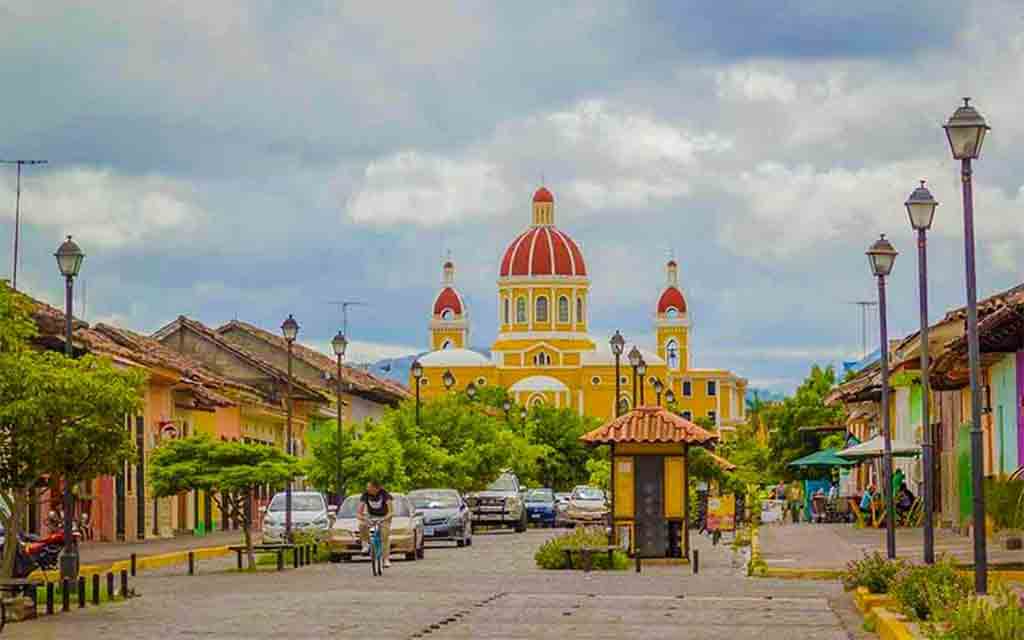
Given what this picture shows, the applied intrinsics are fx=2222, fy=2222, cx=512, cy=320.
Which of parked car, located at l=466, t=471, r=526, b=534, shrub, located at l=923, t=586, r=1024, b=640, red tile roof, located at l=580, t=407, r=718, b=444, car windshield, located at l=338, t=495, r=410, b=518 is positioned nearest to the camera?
shrub, located at l=923, t=586, r=1024, b=640

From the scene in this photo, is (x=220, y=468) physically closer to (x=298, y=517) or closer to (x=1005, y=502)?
(x=298, y=517)

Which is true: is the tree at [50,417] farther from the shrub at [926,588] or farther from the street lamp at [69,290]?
the shrub at [926,588]

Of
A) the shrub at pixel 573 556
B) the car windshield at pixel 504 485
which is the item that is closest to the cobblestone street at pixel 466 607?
the shrub at pixel 573 556

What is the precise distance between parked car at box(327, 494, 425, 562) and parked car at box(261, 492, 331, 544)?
8.55 ft

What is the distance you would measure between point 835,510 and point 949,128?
47967 mm

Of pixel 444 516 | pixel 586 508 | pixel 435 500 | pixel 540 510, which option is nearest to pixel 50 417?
pixel 444 516

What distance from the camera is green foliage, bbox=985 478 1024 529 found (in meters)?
36.7

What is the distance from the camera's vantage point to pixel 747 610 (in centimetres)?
2470

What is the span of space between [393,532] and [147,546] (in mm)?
12018

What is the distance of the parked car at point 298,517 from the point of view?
46.8 m

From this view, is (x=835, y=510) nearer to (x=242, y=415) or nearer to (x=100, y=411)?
(x=242, y=415)

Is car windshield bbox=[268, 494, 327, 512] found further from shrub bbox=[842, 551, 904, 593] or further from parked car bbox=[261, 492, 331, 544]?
shrub bbox=[842, 551, 904, 593]

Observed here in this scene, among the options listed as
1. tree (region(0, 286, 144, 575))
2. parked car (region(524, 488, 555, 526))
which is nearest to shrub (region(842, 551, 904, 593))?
tree (region(0, 286, 144, 575))

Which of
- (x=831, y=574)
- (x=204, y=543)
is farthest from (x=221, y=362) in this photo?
(x=831, y=574)
